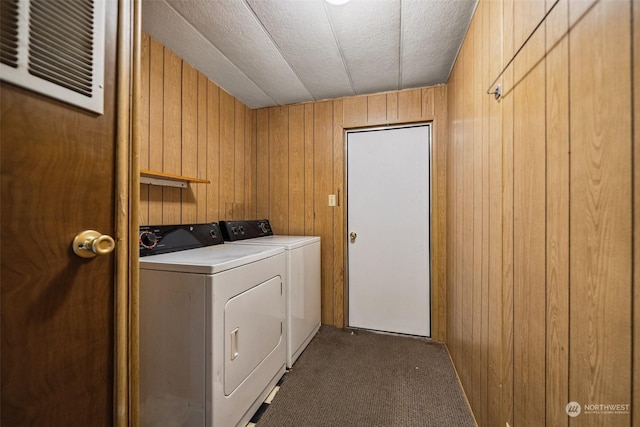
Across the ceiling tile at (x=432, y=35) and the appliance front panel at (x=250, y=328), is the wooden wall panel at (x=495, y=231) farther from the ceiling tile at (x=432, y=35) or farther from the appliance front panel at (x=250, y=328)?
the appliance front panel at (x=250, y=328)

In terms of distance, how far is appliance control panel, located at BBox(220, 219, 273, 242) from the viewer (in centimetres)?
211

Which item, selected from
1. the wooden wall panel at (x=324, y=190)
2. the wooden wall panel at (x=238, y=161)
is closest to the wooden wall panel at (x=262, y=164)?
the wooden wall panel at (x=238, y=161)

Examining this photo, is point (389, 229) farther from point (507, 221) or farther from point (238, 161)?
point (238, 161)

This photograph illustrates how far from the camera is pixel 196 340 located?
44.1 inches

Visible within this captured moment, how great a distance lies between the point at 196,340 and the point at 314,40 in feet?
6.01

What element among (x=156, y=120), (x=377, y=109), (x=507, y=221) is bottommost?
(x=507, y=221)

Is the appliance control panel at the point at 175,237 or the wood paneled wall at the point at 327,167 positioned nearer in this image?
the appliance control panel at the point at 175,237

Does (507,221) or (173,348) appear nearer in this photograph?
(507,221)

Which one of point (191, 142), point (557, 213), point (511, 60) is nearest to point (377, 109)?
point (511, 60)

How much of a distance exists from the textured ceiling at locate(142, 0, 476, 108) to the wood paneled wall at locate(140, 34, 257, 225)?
14 cm

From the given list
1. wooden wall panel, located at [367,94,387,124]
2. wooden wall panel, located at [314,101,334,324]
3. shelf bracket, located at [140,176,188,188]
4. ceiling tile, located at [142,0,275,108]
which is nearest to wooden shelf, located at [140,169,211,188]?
shelf bracket, located at [140,176,188,188]

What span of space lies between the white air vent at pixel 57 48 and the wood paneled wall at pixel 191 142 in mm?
1133

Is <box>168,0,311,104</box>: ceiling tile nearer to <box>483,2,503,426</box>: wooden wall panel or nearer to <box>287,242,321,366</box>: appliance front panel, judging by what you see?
<box>483,2,503,426</box>: wooden wall panel
